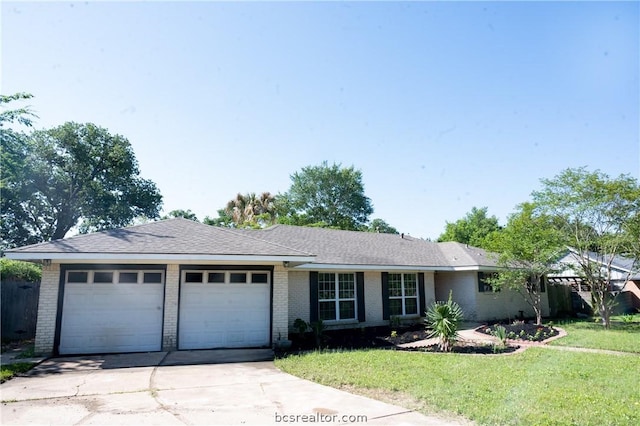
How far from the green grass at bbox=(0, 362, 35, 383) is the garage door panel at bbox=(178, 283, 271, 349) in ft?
11.3

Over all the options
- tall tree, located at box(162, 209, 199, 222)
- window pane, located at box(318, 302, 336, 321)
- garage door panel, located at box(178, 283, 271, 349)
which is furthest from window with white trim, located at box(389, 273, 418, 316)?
tall tree, located at box(162, 209, 199, 222)

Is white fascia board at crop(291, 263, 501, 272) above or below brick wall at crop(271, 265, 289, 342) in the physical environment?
above

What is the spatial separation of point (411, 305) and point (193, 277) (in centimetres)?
988

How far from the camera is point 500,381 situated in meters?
7.12

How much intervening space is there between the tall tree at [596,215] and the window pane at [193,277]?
14061 millimetres

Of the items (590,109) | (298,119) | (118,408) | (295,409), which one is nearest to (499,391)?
(295,409)

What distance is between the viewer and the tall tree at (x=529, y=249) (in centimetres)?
1634

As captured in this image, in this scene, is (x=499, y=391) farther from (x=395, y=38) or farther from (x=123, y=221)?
(x=123, y=221)

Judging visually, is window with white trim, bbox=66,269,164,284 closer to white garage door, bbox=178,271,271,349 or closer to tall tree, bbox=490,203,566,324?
white garage door, bbox=178,271,271,349

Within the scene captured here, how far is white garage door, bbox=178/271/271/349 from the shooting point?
37.0 feet

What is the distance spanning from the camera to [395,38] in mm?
10867

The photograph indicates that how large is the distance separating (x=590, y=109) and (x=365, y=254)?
9.42m

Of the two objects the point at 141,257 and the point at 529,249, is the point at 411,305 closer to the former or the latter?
the point at 529,249

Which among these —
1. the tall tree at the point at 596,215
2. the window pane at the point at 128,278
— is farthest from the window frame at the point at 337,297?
the tall tree at the point at 596,215
